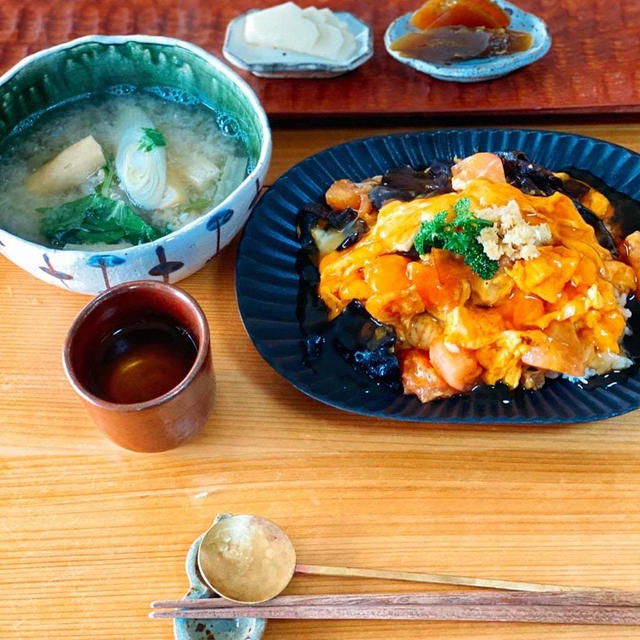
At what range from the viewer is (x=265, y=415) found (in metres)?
1.53

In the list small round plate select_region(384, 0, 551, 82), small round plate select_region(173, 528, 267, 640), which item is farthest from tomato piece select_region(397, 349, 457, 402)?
small round plate select_region(384, 0, 551, 82)

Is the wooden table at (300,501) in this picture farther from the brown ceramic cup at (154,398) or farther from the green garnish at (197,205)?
the green garnish at (197,205)

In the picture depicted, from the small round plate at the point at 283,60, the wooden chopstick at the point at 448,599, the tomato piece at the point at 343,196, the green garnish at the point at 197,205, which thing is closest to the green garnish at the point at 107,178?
the green garnish at the point at 197,205

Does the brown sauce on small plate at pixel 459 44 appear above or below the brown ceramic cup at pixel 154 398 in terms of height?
above

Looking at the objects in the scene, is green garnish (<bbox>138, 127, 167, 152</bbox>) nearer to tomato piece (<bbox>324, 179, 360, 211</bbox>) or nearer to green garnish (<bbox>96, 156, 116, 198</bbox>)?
green garnish (<bbox>96, 156, 116, 198</bbox>)

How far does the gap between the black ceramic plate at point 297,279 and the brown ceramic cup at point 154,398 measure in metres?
0.20

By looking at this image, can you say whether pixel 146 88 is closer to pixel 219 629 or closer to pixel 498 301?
pixel 498 301

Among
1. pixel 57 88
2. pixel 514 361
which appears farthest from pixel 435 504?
pixel 57 88

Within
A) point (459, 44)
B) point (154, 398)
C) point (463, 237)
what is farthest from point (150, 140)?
point (459, 44)

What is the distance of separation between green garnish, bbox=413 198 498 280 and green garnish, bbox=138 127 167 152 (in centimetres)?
64

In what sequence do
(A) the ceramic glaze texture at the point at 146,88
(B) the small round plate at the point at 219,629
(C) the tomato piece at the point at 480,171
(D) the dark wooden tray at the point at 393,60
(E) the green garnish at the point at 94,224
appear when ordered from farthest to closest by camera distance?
(D) the dark wooden tray at the point at 393,60, (C) the tomato piece at the point at 480,171, (E) the green garnish at the point at 94,224, (A) the ceramic glaze texture at the point at 146,88, (B) the small round plate at the point at 219,629

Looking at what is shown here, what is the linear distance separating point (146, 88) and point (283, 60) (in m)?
0.48

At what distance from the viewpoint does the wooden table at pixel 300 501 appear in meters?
1.29

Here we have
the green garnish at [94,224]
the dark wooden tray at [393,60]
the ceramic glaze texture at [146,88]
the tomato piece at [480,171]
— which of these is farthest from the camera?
the dark wooden tray at [393,60]
